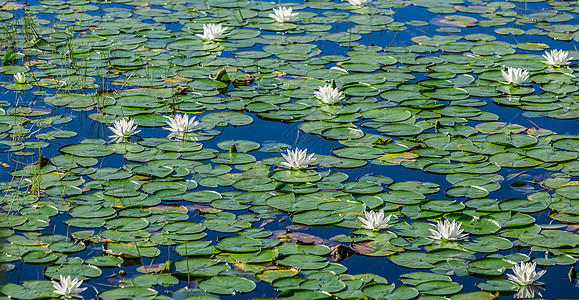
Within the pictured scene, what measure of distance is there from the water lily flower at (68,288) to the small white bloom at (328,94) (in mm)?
2835

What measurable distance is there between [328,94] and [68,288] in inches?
114

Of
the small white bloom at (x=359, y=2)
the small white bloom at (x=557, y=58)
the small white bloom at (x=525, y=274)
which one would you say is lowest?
the small white bloom at (x=525, y=274)

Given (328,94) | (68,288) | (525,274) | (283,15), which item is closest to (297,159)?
(328,94)

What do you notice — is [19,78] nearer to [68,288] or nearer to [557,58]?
[68,288]

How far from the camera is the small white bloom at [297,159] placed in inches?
189

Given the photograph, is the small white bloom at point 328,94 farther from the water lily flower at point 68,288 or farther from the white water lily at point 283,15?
the water lily flower at point 68,288

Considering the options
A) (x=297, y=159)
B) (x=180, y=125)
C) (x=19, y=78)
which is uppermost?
(x=19, y=78)

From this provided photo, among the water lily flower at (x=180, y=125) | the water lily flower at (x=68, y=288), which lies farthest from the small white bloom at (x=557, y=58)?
the water lily flower at (x=68, y=288)

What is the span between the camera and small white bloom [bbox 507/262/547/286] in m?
3.62

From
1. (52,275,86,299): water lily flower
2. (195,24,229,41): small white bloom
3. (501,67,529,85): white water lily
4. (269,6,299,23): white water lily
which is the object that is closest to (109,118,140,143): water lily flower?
(52,275,86,299): water lily flower

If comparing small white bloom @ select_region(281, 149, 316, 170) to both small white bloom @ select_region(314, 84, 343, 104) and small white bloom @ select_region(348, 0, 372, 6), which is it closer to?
small white bloom @ select_region(314, 84, 343, 104)

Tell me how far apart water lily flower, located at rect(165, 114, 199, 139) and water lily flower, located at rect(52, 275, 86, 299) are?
1930mm

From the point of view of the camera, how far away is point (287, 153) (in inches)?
200

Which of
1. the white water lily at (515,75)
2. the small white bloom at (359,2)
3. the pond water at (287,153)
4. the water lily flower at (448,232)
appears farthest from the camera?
the small white bloom at (359,2)
